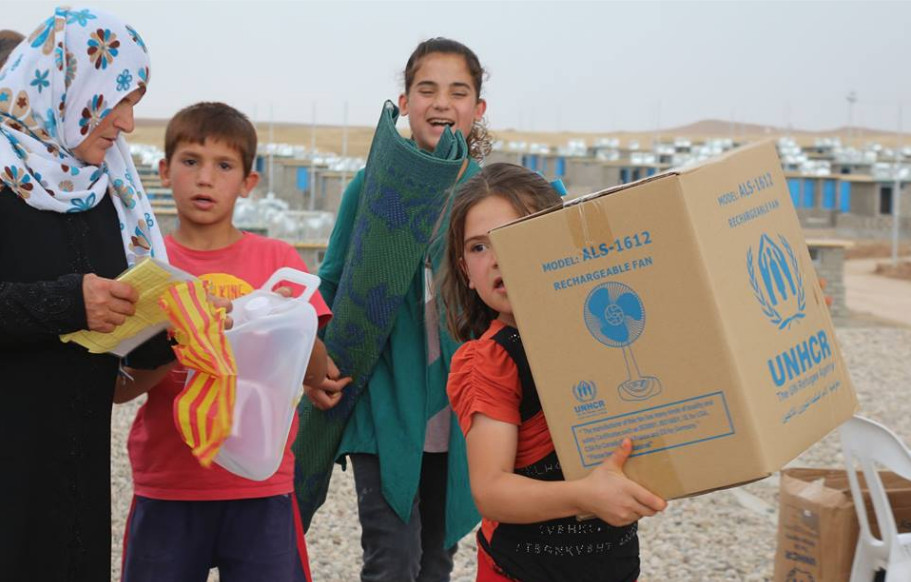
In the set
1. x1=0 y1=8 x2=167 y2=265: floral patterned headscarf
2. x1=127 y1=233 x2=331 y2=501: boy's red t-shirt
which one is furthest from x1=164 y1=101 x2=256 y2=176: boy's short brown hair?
x1=0 y1=8 x2=167 y2=265: floral patterned headscarf

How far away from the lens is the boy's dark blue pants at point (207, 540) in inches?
99.7

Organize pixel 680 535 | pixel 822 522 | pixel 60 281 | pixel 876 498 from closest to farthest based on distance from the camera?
pixel 60 281 < pixel 876 498 < pixel 822 522 < pixel 680 535

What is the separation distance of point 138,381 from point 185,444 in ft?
0.58

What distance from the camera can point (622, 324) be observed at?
1753 millimetres

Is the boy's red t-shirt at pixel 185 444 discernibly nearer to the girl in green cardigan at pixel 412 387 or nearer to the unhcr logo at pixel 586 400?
the girl in green cardigan at pixel 412 387

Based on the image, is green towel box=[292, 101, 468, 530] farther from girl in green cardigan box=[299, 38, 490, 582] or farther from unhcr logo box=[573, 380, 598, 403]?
unhcr logo box=[573, 380, 598, 403]

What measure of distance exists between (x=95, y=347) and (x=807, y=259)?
1305 mm

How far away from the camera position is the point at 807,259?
199 cm

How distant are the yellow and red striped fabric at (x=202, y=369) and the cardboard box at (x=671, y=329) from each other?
0.64 meters

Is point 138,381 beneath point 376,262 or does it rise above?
beneath

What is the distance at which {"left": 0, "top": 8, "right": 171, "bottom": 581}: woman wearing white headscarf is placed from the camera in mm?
2117

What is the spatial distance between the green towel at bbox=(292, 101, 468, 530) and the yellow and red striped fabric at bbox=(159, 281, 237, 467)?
0.69 metres

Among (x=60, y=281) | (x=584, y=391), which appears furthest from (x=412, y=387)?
(x=584, y=391)

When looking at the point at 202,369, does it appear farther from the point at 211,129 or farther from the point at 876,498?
the point at 876,498
